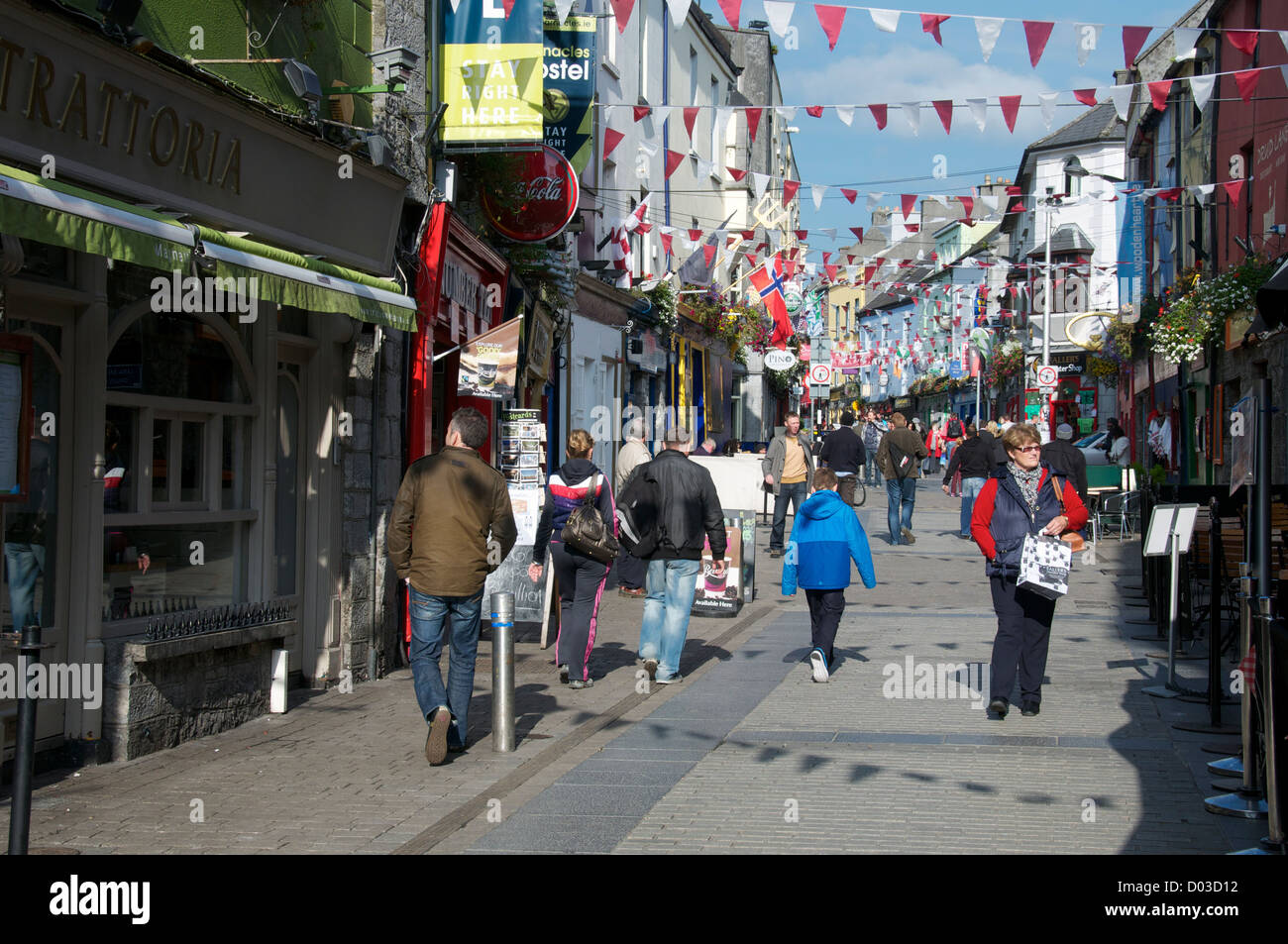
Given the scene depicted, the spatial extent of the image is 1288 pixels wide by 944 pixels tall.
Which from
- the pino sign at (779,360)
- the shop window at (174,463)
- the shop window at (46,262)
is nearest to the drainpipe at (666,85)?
the pino sign at (779,360)

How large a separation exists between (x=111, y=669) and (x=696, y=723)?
3.45 m

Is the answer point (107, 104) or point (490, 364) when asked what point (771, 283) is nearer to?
point (490, 364)

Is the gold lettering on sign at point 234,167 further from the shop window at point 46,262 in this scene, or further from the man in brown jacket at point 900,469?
the man in brown jacket at point 900,469

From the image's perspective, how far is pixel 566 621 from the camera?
9648mm

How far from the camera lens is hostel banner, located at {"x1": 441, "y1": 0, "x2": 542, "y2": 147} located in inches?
449

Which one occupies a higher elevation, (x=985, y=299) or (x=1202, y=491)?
(x=985, y=299)

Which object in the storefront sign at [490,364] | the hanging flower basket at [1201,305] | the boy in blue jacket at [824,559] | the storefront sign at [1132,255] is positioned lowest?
the boy in blue jacket at [824,559]

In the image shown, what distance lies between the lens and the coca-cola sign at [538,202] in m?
13.9

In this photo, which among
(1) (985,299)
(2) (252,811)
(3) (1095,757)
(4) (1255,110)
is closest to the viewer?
(2) (252,811)

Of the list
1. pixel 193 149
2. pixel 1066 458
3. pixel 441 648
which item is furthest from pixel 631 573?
pixel 193 149

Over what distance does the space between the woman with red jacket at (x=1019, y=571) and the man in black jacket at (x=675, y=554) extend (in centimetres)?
219
